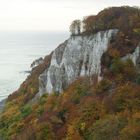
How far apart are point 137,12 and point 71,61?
11027 mm

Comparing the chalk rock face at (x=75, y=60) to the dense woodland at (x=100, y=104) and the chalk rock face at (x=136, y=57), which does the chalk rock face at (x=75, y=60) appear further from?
the chalk rock face at (x=136, y=57)

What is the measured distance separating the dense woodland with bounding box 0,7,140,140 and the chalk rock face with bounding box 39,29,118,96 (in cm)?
121

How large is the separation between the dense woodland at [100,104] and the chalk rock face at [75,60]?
1.21m

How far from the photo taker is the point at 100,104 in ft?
132

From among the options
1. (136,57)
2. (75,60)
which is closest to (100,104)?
(136,57)

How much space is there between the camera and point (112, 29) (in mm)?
53344

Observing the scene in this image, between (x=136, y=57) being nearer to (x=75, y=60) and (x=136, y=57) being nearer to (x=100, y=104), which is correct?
(x=100, y=104)

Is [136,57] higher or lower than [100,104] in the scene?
higher

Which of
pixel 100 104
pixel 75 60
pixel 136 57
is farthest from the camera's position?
pixel 75 60

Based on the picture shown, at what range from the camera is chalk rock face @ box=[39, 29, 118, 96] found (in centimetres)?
5275

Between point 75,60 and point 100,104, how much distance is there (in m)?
18.7

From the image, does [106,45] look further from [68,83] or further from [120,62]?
[68,83]

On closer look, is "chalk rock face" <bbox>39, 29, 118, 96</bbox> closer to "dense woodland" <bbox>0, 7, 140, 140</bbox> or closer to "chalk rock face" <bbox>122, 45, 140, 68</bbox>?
"dense woodland" <bbox>0, 7, 140, 140</bbox>

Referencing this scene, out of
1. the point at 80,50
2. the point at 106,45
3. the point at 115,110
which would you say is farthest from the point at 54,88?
the point at 115,110
